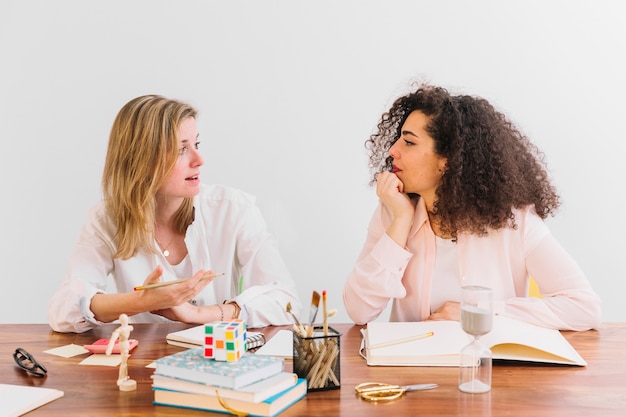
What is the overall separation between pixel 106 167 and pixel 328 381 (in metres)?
1.31

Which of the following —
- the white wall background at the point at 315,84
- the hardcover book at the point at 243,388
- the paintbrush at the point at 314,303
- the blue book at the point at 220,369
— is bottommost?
the hardcover book at the point at 243,388

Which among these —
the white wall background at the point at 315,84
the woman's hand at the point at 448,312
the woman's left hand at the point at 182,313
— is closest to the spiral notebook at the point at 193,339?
the woman's left hand at the point at 182,313

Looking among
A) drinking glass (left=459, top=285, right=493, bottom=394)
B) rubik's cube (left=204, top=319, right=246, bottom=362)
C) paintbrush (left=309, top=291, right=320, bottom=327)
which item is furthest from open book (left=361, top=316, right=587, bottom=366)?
rubik's cube (left=204, top=319, right=246, bottom=362)

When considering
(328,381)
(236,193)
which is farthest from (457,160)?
(328,381)

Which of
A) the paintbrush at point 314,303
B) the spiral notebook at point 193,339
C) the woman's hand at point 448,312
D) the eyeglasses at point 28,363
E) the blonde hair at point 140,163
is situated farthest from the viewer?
the blonde hair at point 140,163

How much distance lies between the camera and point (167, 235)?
102 inches

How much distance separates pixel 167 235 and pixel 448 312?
103cm

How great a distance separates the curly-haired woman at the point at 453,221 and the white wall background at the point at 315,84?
37.6 inches

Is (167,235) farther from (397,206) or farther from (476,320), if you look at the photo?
(476,320)

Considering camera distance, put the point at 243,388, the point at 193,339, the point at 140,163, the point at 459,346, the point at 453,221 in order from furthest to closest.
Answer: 1. the point at 140,163
2. the point at 453,221
3. the point at 193,339
4. the point at 459,346
5. the point at 243,388

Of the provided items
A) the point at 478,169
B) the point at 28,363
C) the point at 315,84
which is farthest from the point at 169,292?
the point at 315,84

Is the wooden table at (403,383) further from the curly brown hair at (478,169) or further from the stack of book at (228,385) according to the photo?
the curly brown hair at (478,169)

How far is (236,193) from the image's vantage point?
2.66m

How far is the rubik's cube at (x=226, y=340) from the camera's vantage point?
57.6 inches
